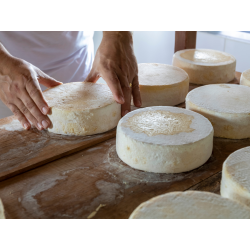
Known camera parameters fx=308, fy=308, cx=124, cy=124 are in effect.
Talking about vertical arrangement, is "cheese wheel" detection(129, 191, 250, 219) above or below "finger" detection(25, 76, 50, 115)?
below

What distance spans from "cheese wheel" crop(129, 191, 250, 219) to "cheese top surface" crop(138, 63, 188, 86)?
107 centimetres

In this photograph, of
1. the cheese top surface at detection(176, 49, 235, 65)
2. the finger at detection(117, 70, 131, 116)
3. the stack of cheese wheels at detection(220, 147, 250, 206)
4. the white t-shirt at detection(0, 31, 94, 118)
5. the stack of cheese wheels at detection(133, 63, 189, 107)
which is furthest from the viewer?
the cheese top surface at detection(176, 49, 235, 65)

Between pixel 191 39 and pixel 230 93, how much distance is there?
1.07 meters

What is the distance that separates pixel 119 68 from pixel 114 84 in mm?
153

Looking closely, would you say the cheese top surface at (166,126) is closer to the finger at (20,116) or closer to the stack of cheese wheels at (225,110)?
the stack of cheese wheels at (225,110)

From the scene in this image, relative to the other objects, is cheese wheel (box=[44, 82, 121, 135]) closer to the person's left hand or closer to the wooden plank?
the person's left hand

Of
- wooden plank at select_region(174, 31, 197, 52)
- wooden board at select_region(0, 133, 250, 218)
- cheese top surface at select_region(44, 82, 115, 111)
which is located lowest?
wooden board at select_region(0, 133, 250, 218)

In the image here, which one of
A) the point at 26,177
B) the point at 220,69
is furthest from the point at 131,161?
the point at 220,69

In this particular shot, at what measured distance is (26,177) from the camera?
1.33 m

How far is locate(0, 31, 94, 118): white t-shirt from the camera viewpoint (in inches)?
84.8

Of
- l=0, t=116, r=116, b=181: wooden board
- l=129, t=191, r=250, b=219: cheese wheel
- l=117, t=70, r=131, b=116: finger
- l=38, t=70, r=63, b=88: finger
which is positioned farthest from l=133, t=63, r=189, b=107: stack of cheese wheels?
l=129, t=191, r=250, b=219: cheese wheel

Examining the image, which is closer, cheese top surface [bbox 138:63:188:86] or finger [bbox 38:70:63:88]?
finger [bbox 38:70:63:88]

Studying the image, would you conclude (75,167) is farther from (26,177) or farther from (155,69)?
(155,69)

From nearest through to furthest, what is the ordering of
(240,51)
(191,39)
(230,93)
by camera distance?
(230,93), (191,39), (240,51)
